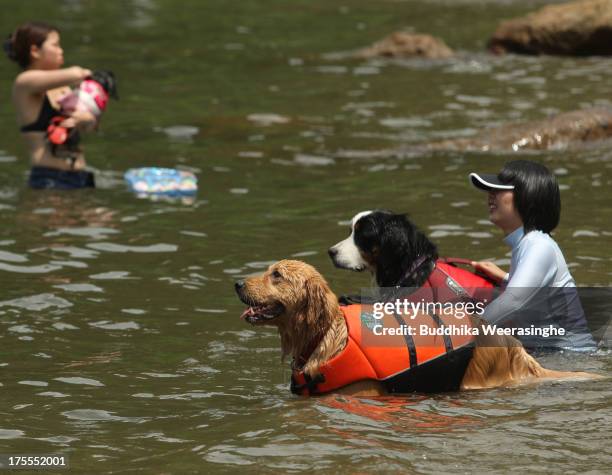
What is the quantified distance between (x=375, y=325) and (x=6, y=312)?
379cm

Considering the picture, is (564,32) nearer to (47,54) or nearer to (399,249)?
(47,54)

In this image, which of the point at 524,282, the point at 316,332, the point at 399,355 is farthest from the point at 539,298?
the point at 316,332

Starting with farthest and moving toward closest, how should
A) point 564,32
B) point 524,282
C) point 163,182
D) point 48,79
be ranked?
point 564,32
point 163,182
point 48,79
point 524,282

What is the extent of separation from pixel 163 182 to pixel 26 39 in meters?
2.18

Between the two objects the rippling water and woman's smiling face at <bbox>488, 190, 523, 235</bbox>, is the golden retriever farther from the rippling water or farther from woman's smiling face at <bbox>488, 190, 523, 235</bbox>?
woman's smiling face at <bbox>488, 190, 523, 235</bbox>

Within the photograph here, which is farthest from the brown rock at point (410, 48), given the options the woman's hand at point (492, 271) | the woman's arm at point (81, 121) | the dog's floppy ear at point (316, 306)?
the dog's floppy ear at point (316, 306)

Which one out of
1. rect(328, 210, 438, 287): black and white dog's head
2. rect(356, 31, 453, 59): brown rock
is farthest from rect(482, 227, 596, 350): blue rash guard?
rect(356, 31, 453, 59): brown rock

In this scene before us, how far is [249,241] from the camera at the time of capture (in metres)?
12.0

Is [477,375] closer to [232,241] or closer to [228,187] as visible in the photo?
[232,241]

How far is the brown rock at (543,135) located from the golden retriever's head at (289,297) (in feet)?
27.1

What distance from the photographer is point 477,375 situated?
7645 millimetres

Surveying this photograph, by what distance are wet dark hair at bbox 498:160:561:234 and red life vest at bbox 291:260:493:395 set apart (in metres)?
0.91

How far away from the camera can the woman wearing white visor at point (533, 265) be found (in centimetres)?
784

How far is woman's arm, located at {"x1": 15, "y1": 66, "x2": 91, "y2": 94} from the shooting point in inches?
517
